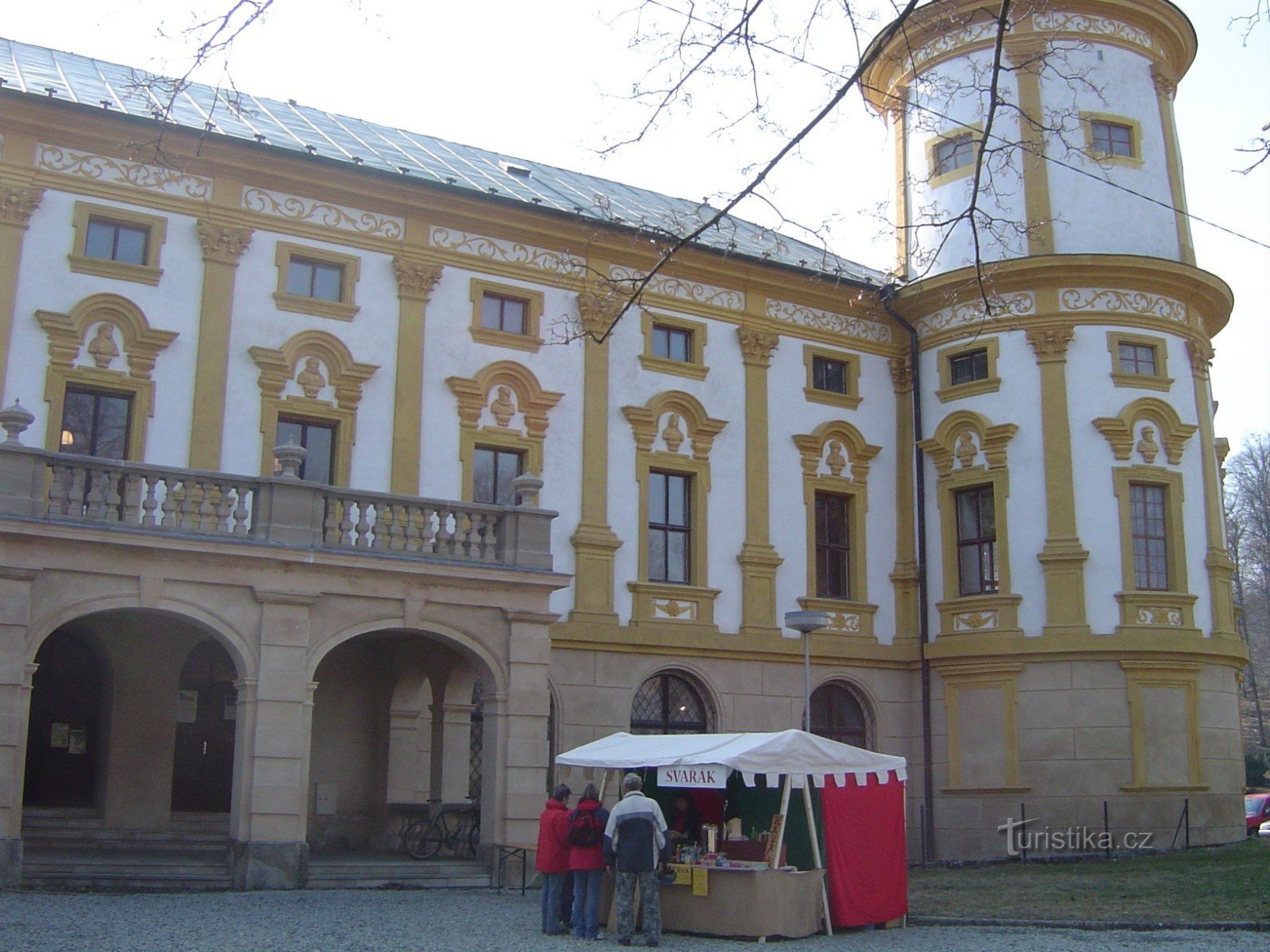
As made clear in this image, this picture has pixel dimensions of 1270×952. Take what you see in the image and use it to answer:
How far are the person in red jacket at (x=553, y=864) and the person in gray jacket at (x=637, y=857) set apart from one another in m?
0.63

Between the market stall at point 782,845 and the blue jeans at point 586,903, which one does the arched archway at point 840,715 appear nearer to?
the market stall at point 782,845

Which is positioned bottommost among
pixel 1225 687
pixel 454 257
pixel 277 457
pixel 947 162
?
pixel 1225 687

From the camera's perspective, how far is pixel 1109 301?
27125mm

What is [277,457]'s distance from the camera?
1931 centimetres

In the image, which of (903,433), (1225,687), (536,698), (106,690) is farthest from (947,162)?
(106,690)

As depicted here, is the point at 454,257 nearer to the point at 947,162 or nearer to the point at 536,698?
the point at 536,698

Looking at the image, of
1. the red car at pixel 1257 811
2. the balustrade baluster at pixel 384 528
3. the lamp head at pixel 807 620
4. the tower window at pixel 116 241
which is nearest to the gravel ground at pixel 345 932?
the balustrade baluster at pixel 384 528

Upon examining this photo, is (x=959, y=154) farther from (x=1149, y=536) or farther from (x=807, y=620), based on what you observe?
(x=807, y=620)

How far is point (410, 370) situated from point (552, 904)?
1092cm

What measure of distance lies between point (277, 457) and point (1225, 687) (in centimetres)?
1745

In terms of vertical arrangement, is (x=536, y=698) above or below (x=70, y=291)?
below

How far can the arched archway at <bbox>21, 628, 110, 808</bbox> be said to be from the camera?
20.7 meters

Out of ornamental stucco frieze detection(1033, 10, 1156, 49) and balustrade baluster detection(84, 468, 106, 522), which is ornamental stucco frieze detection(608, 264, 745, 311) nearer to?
ornamental stucco frieze detection(1033, 10, 1156, 49)
